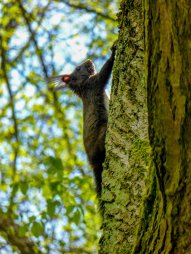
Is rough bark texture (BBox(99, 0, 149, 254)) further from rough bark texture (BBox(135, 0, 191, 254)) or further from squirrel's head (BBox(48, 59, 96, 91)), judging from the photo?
squirrel's head (BBox(48, 59, 96, 91))

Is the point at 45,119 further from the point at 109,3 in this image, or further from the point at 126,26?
the point at 126,26

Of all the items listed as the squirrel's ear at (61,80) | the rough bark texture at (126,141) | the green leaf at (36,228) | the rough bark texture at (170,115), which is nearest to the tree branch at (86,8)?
the squirrel's ear at (61,80)

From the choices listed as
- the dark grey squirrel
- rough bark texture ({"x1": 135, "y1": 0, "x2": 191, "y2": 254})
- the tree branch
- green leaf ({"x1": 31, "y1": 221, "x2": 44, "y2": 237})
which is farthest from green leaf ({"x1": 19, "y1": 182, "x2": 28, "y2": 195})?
the tree branch

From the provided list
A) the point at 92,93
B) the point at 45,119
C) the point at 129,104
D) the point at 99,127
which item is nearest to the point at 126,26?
the point at 129,104

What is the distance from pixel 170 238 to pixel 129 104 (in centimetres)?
154

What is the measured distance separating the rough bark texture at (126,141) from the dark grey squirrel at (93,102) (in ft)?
1.84

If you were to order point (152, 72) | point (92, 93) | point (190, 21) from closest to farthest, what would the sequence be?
point (190, 21), point (152, 72), point (92, 93)

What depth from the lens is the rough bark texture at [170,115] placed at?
207 centimetres

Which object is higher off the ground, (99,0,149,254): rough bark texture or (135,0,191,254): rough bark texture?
(99,0,149,254): rough bark texture

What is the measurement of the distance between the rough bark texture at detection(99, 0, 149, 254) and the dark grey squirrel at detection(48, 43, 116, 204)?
56 cm

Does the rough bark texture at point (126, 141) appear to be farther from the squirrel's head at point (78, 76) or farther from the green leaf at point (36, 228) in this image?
the squirrel's head at point (78, 76)

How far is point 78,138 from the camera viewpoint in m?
10.3

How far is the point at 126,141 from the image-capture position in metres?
3.70

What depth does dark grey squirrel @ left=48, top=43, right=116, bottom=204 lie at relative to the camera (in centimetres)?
480
